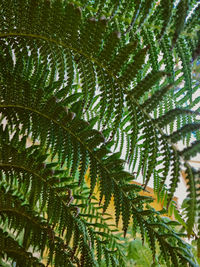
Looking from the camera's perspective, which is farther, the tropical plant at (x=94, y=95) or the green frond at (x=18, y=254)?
the green frond at (x=18, y=254)

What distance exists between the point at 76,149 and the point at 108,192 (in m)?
0.12

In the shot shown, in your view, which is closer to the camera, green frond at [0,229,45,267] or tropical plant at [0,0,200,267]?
tropical plant at [0,0,200,267]

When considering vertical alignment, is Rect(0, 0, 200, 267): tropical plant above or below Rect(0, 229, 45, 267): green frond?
above

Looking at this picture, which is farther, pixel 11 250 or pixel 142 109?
pixel 11 250

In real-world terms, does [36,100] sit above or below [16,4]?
below

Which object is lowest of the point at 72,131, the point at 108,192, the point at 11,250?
the point at 11,250

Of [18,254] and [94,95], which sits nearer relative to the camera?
[94,95]

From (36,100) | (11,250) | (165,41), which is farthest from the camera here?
(11,250)

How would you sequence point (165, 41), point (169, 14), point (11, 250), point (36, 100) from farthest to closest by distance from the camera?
point (11, 250)
point (36, 100)
point (165, 41)
point (169, 14)

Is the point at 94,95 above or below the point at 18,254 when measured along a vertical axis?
above

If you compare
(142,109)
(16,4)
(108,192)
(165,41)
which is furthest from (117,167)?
(16,4)

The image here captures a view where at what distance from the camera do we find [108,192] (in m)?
0.56

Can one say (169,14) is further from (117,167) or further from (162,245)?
(162,245)

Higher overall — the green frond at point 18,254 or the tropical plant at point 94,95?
the tropical plant at point 94,95
